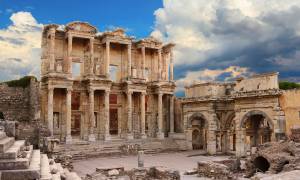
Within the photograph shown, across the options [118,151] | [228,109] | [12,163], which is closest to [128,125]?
[118,151]

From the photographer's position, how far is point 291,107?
Result: 23109 millimetres

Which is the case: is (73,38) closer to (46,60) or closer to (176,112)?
(46,60)

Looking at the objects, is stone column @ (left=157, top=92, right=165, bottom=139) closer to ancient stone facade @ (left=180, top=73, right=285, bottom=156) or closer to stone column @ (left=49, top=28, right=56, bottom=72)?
ancient stone facade @ (left=180, top=73, right=285, bottom=156)

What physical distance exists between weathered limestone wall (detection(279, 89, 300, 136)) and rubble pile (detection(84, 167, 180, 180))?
10.9 meters

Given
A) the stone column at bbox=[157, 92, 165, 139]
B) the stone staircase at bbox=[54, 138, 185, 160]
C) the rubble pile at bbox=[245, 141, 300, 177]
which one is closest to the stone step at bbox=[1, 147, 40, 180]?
the rubble pile at bbox=[245, 141, 300, 177]

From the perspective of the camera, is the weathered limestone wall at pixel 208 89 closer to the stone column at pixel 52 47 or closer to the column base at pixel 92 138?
the column base at pixel 92 138

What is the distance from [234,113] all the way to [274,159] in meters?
11.8

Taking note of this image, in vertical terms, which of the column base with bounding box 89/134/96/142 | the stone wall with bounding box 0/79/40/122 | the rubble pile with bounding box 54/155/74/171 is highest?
the stone wall with bounding box 0/79/40/122

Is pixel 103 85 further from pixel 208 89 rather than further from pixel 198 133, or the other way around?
pixel 198 133

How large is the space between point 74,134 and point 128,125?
508cm

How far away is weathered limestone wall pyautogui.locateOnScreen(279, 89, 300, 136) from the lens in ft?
75.3

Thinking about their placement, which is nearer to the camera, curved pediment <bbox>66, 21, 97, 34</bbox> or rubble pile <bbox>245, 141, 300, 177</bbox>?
rubble pile <bbox>245, 141, 300, 177</bbox>

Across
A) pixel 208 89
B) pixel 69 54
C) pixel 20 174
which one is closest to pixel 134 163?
pixel 208 89

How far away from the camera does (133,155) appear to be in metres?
27.8
